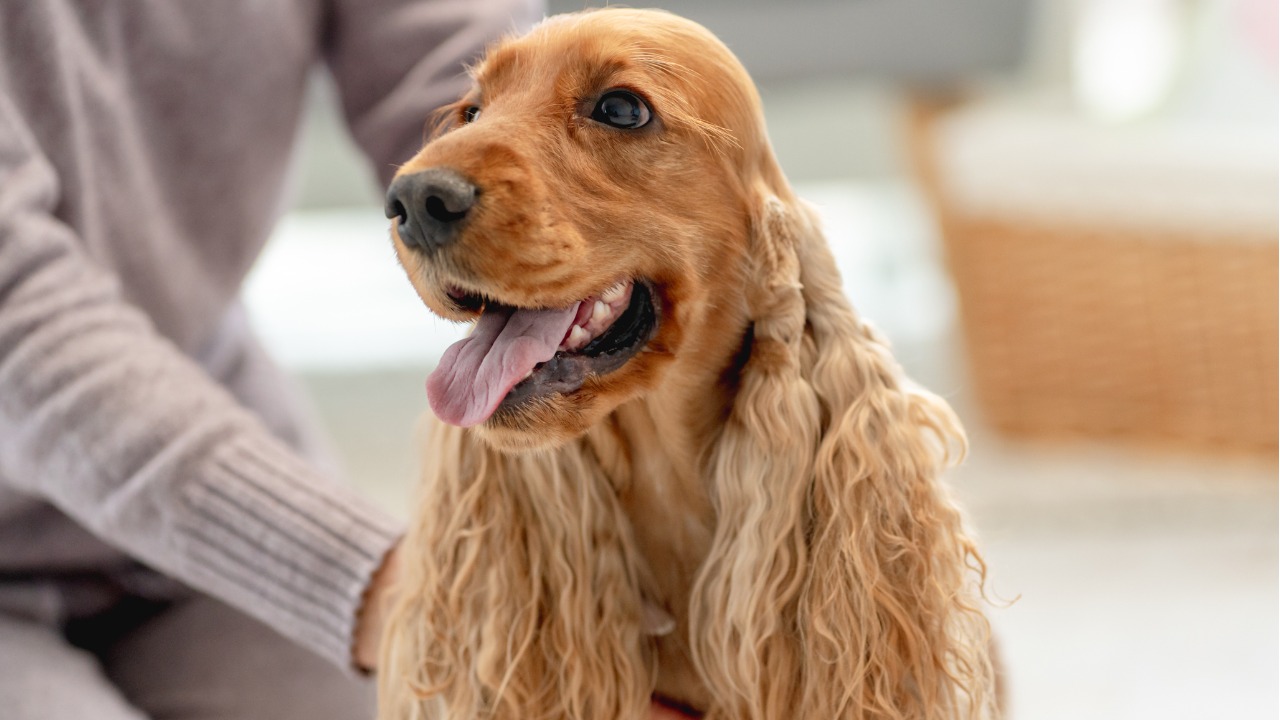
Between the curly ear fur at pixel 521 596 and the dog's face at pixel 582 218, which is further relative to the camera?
the curly ear fur at pixel 521 596

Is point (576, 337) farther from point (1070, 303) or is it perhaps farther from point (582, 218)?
point (1070, 303)

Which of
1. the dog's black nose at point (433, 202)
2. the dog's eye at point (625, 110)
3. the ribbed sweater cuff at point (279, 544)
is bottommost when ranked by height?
the ribbed sweater cuff at point (279, 544)

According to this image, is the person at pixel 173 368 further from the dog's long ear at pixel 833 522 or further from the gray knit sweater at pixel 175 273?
the dog's long ear at pixel 833 522

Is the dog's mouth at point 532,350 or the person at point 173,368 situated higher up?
the dog's mouth at point 532,350

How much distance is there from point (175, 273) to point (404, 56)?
1.09ft

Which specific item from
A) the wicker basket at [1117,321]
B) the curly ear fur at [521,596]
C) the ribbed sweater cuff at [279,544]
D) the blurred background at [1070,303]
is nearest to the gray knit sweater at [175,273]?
the ribbed sweater cuff at [279,544]

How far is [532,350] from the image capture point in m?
0.84

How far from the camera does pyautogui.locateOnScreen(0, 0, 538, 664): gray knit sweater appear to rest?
3.45 ft

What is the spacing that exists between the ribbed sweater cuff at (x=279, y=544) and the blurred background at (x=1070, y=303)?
703 millimetres

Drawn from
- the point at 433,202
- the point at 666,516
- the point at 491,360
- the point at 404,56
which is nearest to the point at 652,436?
the point at 666,516

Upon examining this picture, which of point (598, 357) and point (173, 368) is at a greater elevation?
point (598, 357)

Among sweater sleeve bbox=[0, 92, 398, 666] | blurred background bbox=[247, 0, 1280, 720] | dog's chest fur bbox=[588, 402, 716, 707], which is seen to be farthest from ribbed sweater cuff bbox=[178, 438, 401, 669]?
blurred background bbox=[247, 0, 1280, 720]

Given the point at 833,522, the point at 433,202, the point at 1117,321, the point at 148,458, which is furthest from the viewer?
the point at 1117,321

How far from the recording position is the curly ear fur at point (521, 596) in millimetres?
981
